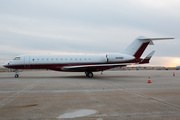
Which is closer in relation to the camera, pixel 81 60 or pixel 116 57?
pixel 116 57

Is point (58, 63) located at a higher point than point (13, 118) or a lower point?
higher

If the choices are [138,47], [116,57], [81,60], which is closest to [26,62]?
[81,60]

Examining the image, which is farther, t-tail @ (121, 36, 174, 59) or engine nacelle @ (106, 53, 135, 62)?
t-tail @ (121, 36, 174, 59)

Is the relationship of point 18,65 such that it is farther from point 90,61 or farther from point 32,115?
point 32,115

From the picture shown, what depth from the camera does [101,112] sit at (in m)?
5.16

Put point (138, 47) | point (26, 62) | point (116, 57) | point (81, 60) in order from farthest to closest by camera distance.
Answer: point (138, 47)
point (81, 60)
point (116, 57)
point (26, 62)

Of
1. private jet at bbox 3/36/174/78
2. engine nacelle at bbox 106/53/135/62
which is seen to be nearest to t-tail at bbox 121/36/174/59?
private jet at bbox 3/36/174/78

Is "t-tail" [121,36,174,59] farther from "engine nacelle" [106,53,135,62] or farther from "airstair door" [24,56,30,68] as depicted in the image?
"airstair door" [24,56,30,68]

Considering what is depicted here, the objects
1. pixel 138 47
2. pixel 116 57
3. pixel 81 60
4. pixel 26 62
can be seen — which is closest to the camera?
pixel 26 62

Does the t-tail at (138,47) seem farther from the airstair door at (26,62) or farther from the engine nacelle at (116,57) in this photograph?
the airstair door at (26,62)

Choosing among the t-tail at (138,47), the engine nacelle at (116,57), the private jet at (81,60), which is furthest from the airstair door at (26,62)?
the t-tail at (138,47)

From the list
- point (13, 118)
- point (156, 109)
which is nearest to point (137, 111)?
point (156, 109)

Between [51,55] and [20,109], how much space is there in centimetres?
1631

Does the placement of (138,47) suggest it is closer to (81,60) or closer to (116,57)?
(116,57)
